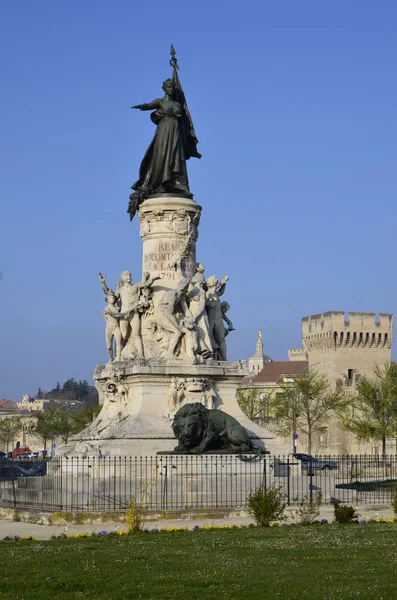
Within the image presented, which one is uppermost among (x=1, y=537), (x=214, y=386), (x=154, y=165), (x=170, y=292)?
(x=154, y=165)

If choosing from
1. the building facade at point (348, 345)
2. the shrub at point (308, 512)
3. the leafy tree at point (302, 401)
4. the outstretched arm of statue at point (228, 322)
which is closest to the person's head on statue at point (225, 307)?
the outstretched arm of statue at point (228, 322)

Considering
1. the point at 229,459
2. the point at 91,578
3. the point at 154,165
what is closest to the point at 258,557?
the point at 91,578

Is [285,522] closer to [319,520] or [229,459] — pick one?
[319,520]

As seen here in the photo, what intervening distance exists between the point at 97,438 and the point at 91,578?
1456 cm

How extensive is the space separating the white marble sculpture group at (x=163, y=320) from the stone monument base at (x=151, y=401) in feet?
1.62

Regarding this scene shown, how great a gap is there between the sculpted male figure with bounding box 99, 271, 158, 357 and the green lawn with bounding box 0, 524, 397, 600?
11056 mm

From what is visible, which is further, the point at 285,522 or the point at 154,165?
the point at 154,165

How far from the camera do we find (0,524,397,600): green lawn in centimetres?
1384

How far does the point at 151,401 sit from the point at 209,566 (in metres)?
13.9

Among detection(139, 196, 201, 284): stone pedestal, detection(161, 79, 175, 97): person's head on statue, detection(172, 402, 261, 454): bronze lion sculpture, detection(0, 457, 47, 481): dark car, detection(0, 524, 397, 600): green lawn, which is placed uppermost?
detection(161, 79, 175, 97): person's head on statue

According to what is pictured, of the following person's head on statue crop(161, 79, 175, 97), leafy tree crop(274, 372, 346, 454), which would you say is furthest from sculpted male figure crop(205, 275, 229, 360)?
leafy tree crop(274, 372, 346, 454)

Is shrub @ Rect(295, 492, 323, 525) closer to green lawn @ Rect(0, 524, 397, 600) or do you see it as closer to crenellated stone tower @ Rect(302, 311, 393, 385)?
green lawn @ Rect(0, 524, 397, 600)

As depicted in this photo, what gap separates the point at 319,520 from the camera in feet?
74.0

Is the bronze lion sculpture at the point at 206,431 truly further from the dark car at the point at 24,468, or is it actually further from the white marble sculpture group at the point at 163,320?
the dark car at the point at 24,468
